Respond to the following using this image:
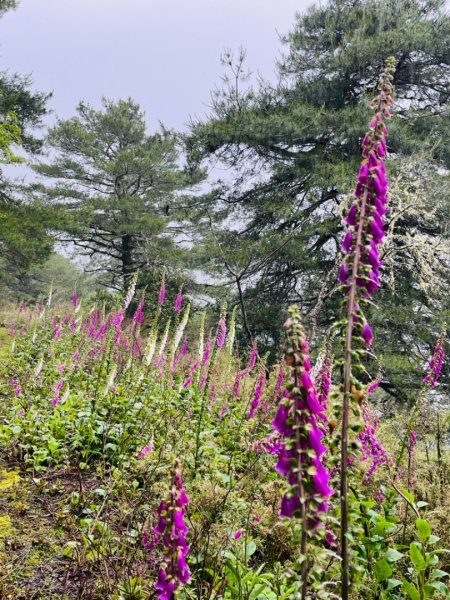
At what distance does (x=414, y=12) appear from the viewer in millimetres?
13680

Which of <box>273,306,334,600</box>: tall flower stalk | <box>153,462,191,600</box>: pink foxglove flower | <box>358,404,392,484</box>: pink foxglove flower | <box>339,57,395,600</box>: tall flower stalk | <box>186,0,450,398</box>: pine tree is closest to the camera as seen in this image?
<box>273,306,334,600</box>: tall flower stalk

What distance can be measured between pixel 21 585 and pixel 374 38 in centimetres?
1527

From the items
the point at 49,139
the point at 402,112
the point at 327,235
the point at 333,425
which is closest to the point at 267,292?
the point at 327,235

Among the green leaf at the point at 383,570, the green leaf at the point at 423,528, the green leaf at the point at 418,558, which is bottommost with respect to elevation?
the green leaf at the point at 383,570

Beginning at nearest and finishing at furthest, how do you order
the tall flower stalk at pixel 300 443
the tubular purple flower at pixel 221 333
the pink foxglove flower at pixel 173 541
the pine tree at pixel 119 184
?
1. the tall flower stalk at pixel 300 443
2. the pink foxglove flower at pixel 173 541
3. the tubular purple flower at pixel 221 333
4. the pine tree at pixel 119 184

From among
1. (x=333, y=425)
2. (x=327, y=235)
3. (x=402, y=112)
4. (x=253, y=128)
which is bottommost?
(x=333, y=425)

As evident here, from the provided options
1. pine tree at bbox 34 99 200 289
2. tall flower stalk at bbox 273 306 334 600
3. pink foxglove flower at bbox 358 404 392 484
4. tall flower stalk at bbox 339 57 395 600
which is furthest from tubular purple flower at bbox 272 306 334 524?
pine tree at bbox 34 99 200 289

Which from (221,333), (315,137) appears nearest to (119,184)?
(315,137)

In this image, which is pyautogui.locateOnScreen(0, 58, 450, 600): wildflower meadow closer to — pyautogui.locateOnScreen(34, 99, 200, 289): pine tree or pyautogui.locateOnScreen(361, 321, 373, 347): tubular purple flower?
pyautogui.locateOnScreen(361, 321, 373, 347): tubular purple flower

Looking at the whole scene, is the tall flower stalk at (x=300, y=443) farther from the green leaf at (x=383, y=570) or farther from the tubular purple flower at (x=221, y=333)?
the tubular purple flower at (x=221, y=333)

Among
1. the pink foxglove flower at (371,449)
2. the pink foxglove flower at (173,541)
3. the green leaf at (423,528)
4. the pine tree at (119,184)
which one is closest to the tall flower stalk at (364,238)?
the pink foxglove flower at (173,541)

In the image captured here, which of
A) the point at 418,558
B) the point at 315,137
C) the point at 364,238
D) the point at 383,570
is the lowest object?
the point at 383,570

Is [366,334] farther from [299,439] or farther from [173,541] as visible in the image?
[173,541]

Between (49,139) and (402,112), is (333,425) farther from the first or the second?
(49,139)
